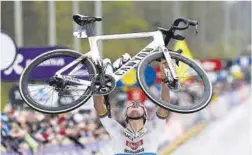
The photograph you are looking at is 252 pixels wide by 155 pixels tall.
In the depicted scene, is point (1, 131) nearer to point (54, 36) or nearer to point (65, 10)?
point (65, 10)

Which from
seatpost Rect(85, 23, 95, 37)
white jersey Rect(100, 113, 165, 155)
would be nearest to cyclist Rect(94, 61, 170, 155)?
white jersey Rect(100, 113, 165, 155)

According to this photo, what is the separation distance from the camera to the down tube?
17.1 feet

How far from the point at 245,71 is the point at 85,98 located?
32.2 meters

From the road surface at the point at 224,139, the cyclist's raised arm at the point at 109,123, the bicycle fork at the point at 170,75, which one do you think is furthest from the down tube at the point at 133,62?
the road surface at the point at 224,139

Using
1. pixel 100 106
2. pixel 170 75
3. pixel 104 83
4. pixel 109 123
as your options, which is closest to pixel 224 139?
pixel 109 123

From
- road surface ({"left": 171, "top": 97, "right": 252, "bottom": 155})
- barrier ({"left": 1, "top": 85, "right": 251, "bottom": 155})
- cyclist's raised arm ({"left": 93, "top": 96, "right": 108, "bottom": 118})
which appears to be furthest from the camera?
road surface ({"left": 171, "top": 97, "right": 252, "bottom": 155})

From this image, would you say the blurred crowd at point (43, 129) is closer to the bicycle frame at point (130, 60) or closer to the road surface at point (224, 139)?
the road surface at point (224, 139)

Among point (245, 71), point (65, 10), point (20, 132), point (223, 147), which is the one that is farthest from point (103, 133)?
point (245, 71)

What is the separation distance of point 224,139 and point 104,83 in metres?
9.51

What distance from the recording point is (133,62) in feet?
17.2

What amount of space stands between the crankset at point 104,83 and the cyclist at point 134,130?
0.64ft

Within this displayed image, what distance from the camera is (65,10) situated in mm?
13797

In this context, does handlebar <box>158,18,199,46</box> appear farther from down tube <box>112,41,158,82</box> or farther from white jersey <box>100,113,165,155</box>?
white jersey <box>100,113,165,155</box>

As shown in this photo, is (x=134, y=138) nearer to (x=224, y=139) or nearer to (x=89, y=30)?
(x=89, y=30)
